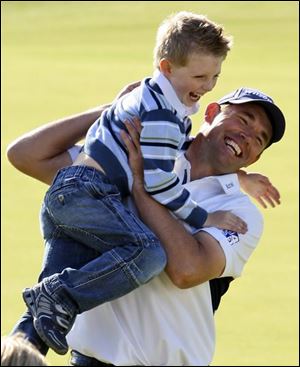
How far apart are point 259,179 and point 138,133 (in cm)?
64

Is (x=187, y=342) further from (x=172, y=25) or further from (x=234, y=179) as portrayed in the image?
(x=172, y=25)

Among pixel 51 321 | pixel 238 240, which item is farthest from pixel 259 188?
pixel 51 321

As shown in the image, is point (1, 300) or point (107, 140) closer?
point (107, 140)

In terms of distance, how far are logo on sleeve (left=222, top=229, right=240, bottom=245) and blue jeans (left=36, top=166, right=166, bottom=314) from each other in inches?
7.8

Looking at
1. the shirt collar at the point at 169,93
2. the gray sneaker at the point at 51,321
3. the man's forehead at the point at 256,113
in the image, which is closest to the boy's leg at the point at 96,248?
the gray sneaker at the point at 51,321

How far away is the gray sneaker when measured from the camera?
370 centimetres

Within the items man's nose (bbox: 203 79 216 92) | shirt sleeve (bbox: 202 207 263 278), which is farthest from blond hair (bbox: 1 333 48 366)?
man's nose (bbox: 203 79 216 92)

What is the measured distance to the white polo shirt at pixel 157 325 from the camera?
12.6ft

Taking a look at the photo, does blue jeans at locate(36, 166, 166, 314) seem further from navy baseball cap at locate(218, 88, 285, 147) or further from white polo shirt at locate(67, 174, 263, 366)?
navy baseball cap at locate(218, 88, 285, 147)

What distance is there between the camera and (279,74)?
1523cm

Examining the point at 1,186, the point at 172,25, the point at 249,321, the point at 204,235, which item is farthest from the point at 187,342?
the point at 1,186

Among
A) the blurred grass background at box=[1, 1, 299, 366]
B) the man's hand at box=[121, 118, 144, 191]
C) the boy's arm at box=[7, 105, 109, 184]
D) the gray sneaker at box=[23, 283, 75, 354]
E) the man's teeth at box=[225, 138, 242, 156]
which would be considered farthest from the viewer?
the blurred grass background at box=[1, 1, 299, 366]

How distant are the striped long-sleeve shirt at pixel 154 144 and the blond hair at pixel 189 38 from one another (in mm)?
75

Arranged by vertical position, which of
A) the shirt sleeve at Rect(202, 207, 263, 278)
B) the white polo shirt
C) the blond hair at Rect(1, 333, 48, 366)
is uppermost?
the blond hair at Rect(1, 333, 48, 366)
